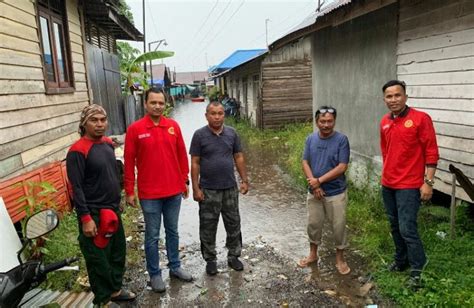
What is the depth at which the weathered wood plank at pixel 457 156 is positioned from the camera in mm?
4379

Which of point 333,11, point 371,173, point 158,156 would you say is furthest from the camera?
point 371,173

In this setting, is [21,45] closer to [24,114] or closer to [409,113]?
[24,114]

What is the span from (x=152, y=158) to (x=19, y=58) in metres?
2.69

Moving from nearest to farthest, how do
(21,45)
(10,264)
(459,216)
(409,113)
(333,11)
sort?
(10,264), (409,113), (459,216), (21,45), (333,11)

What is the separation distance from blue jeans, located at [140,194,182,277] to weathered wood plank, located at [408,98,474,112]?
3.45 metres

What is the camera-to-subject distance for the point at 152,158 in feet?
12.2

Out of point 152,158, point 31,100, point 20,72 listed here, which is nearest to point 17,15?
point 20,72

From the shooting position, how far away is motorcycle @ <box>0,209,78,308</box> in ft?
6.67

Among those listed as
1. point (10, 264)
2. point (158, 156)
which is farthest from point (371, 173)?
point (10, 264)

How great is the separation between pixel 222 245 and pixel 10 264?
266cm

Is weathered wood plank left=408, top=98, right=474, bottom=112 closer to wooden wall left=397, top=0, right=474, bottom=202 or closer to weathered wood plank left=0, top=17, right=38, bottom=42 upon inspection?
wooden wall left=397, top=0, right=474, bottom=202

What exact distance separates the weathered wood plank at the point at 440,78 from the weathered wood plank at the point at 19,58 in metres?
5.36

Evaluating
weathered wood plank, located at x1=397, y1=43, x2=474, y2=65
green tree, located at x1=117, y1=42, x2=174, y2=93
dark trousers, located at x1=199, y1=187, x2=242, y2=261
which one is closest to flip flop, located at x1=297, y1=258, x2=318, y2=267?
dark trousers, located at x1=199, y1=187, x2=242, y2=261

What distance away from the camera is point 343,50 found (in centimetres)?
737
